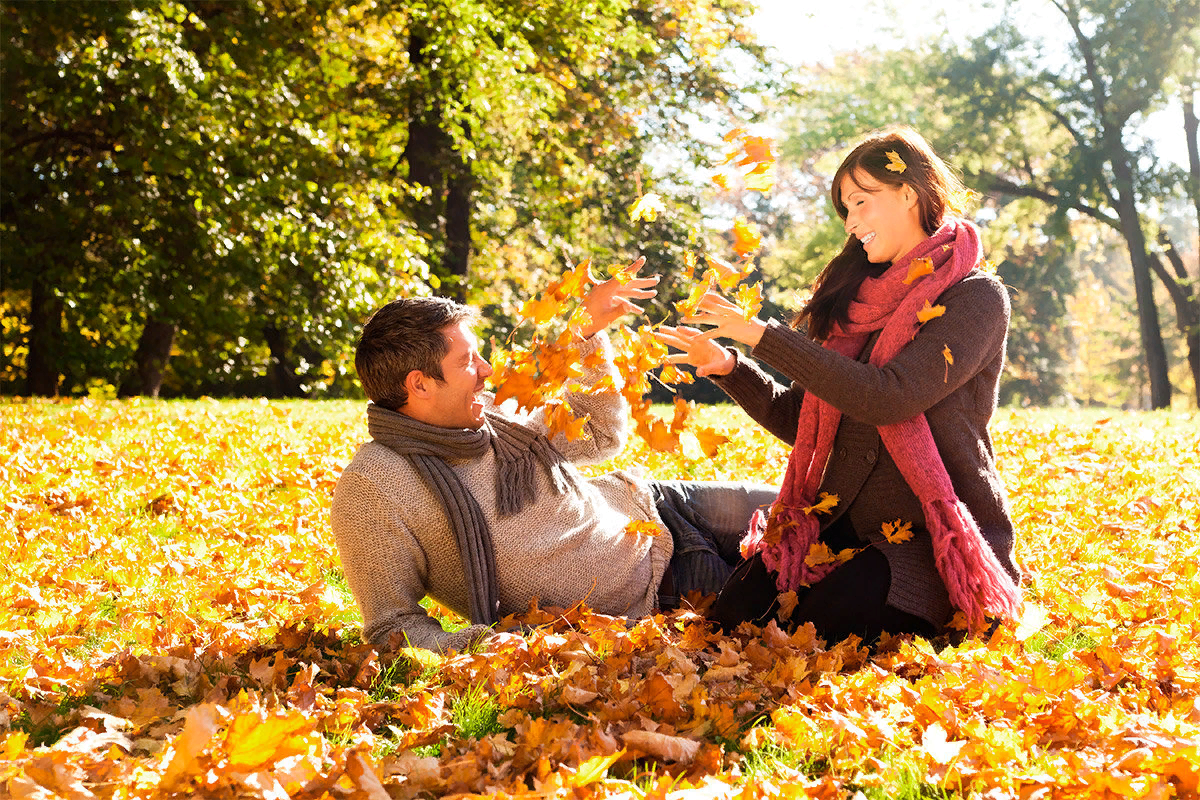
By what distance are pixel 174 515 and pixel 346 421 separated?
3680 mm

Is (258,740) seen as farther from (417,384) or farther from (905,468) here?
(905,468)

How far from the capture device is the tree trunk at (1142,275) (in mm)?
20000

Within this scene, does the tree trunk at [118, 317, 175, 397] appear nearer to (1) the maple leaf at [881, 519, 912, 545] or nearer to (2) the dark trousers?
(2) the dark trousers

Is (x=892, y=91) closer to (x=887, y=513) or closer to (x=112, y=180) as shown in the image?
(x=112, y=180)

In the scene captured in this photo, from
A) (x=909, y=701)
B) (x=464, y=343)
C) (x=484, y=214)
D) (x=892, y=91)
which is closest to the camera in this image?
(x=909, y=701)

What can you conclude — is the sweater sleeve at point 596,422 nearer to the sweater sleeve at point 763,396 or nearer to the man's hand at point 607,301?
the man's hand at point 607,301

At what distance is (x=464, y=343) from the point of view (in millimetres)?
3254

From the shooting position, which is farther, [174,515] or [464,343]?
[174,515]

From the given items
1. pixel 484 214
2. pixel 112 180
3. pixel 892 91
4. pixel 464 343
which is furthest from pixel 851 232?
pixel 892 91

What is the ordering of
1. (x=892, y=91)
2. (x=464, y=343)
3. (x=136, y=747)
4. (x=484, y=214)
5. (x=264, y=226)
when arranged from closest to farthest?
(x=136, y=747) → (x=464, y=343) → (x=264, y=226) → (x=484, y=214) → (x=892, y=91)

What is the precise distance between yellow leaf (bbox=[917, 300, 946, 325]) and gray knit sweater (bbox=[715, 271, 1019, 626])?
3 cm

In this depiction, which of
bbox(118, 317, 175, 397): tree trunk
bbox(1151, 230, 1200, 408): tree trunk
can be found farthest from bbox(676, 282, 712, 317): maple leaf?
bbox(1151, 230, 1200, 408): tree trunk

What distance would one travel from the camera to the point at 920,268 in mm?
3176

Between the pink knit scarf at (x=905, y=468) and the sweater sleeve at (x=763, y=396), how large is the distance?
0.16 meters
